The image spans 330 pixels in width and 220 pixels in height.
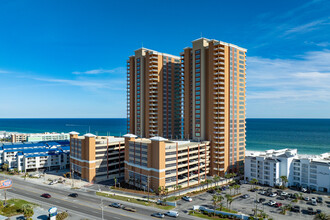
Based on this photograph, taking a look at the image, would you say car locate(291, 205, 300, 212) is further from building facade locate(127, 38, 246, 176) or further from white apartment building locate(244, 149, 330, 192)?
building facade locate(127, 38, 246, 176)

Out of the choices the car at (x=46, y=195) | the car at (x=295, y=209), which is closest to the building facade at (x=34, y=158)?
the car at (x=46, y=195)

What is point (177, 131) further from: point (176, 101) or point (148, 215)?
point (148, 215)

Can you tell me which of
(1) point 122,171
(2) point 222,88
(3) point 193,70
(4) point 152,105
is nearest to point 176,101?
(4) point 152,105

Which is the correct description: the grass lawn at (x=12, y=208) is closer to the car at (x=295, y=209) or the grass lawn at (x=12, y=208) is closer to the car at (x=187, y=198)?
the car at (x=187, y=198)

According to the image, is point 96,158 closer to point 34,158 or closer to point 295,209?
point 34,158

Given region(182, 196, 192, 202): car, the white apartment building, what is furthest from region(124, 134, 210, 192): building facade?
the white apartment building

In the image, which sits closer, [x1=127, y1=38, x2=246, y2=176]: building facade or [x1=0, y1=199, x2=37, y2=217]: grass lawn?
[x1=0, y1=199, x2=37, y2=217]: grass lawn
